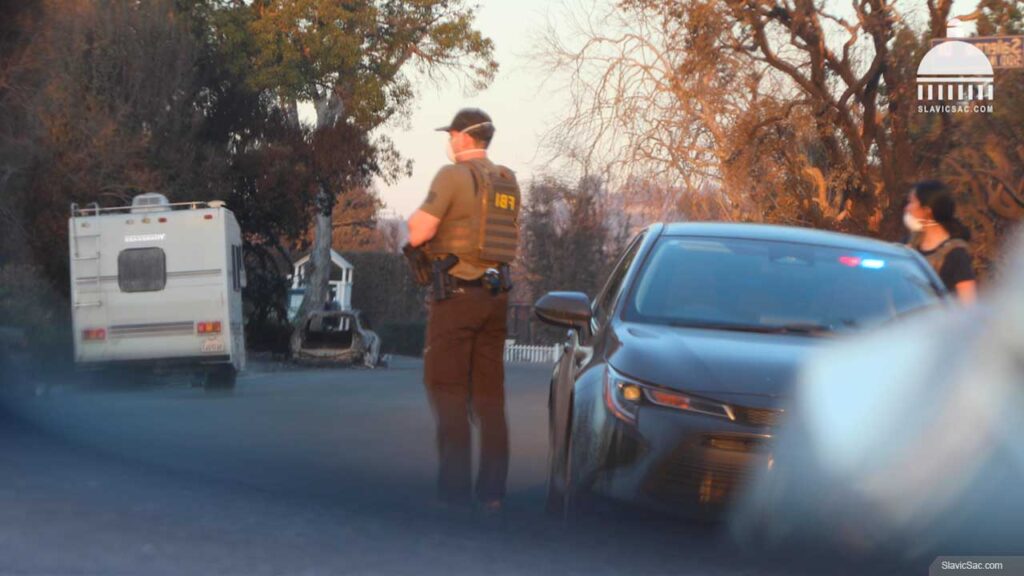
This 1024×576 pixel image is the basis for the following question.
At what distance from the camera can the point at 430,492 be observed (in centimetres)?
862

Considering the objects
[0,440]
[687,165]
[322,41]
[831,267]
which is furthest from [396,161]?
[831,267]

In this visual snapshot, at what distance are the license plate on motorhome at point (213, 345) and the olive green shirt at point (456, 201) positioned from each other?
52.6 feet

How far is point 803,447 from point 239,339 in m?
19.1

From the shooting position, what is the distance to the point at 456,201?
7.77 m

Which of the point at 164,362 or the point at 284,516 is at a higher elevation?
the point at 284,516

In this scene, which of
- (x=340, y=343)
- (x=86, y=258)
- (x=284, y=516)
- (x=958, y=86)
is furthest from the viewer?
(x=340, y=343)

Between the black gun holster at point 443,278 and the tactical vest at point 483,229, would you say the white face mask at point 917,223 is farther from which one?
the black gun holster at point 443,278

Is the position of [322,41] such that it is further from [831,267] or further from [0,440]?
[831,267]

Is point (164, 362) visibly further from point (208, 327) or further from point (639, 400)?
point (639, 400)

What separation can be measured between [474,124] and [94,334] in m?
16.6

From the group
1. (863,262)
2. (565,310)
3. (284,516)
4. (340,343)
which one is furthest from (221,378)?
(863,262)

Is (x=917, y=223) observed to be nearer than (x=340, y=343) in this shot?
Yes

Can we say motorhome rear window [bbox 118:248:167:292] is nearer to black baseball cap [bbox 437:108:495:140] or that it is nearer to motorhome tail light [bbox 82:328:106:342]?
motorhome tail light [bbox 82:328:106:342]

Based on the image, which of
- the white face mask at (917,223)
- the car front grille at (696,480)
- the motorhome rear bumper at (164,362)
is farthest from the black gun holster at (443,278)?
the motorhome rear bumper at (164,362)
